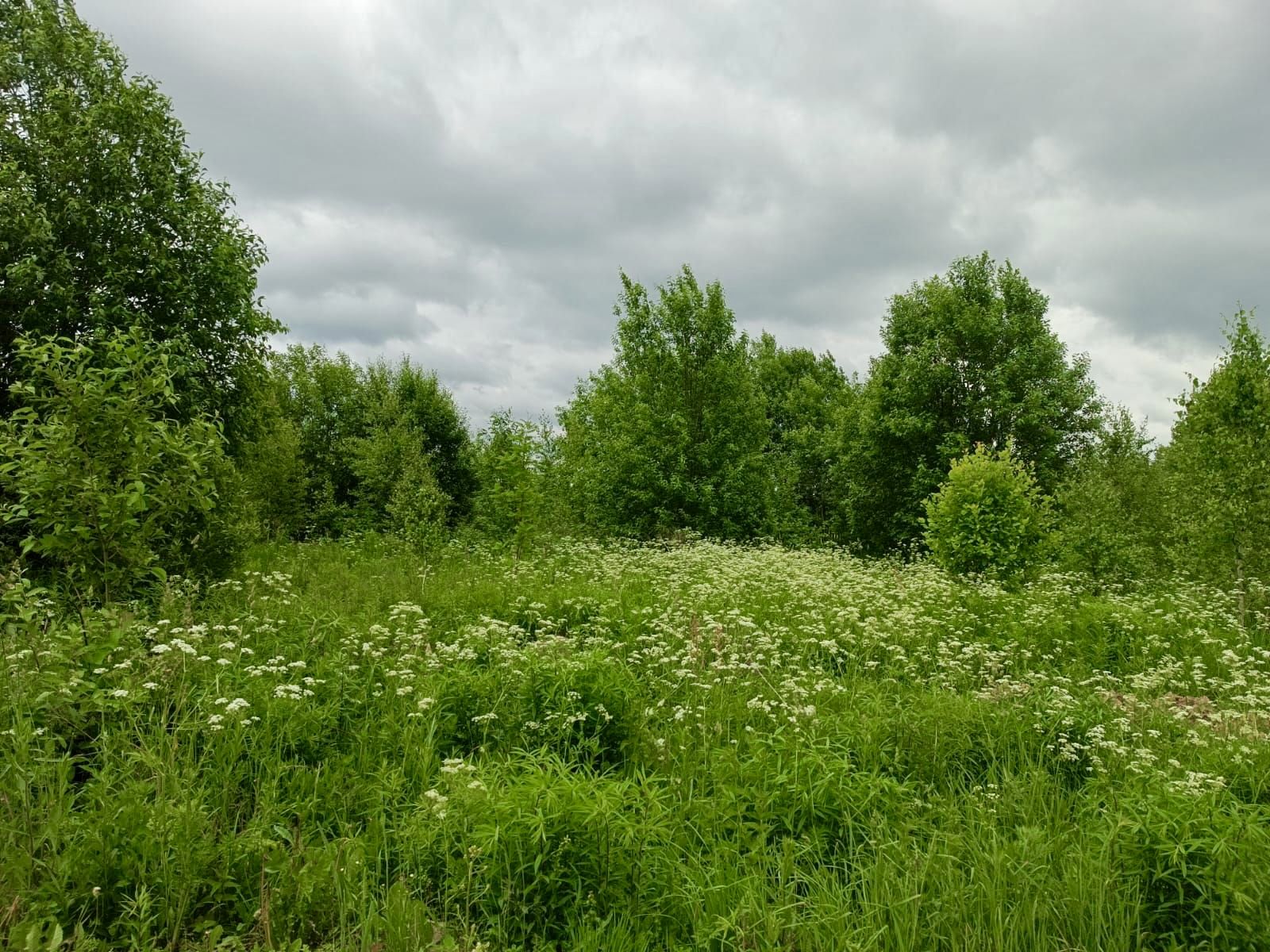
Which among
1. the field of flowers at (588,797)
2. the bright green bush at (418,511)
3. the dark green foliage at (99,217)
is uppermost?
the dark green foliage at (99,217)

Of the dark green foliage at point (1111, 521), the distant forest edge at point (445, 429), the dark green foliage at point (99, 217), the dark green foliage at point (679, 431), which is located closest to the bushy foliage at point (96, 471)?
the distant forest edge at point (445, 429)

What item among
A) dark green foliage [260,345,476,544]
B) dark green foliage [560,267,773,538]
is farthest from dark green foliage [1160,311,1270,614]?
dark green foliage [260,345,476,544]

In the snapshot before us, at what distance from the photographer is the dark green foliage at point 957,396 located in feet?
86.8

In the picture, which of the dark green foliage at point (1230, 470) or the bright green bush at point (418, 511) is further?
the bright green bush at point (418, 511)

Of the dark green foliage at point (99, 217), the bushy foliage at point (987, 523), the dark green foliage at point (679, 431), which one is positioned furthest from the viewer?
the dark green foliage at point (679, 431)

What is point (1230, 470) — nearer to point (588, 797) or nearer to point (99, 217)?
point (588, 797)

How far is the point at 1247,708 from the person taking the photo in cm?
696

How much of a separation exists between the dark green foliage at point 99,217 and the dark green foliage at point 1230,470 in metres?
20.1

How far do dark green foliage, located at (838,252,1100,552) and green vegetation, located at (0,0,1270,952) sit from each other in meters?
10.7

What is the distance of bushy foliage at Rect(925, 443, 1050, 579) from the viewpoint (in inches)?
636

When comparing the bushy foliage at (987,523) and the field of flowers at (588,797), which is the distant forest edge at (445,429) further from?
the field of flowers at (588,797)

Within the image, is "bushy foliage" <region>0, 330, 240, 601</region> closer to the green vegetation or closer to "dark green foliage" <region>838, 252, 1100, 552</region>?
the green vegetation

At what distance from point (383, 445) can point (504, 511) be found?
16434 millimetres

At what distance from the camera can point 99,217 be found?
12789 mm
